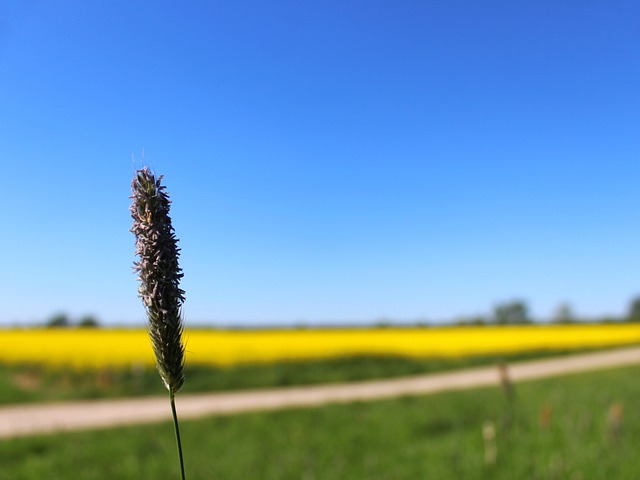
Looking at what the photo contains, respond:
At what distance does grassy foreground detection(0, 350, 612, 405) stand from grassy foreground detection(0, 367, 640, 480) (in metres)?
9.89

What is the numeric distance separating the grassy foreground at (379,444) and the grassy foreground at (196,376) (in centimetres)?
989

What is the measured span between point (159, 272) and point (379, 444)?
9447 mm

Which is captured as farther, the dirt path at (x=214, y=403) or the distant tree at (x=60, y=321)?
the distant tree at (x=60, y=321)

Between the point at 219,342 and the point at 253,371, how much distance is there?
30.8 ft

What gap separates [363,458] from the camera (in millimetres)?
8734

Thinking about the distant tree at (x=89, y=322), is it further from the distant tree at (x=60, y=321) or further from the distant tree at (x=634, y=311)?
the distant tree at (x=634, y=311)

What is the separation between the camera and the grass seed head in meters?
0.98

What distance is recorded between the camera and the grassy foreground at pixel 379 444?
646cm

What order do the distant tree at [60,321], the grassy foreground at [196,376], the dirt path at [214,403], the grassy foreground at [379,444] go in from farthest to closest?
the distant tree at [60,321] → the grassy foreground at [196,376] → the dirt path at [214,403] → the grassy foreground at [379,444]

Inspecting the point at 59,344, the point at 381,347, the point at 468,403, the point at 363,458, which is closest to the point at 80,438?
the point at 363,458

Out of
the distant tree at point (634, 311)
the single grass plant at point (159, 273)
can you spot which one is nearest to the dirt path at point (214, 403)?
the single grass plant at point (159, 273)

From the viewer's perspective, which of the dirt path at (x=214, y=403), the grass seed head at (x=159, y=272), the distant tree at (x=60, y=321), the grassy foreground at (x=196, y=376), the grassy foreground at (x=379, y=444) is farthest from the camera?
the distant tree at (x=60, y=321)

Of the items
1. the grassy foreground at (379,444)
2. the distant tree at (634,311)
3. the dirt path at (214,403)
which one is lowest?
the distant tree at (634,311)

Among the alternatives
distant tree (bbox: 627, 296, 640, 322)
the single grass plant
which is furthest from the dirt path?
distant tree (bbox: 627, 296, 640, 322)
